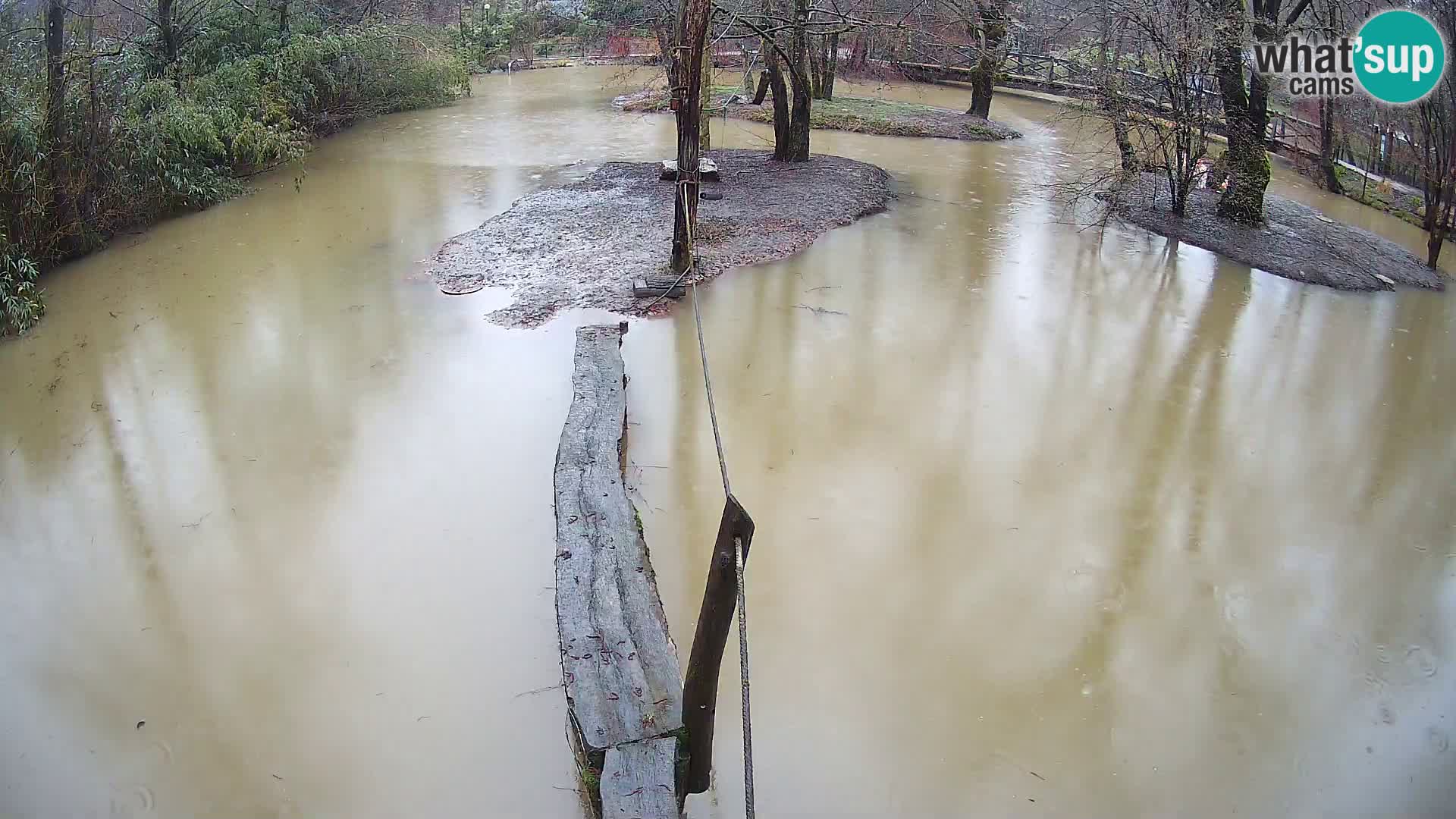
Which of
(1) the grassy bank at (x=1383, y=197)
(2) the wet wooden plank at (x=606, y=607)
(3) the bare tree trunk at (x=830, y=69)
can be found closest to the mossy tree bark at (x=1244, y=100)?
(1) the grassy bank at (x=1383, y=197)

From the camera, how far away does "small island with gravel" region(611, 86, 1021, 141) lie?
13.5m

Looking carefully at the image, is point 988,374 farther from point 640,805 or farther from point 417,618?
point 640,805

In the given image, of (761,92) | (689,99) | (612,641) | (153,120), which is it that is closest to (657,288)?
(689,99)

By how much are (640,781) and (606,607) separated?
29.8 inches

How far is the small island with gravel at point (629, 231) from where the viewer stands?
715 centimetres

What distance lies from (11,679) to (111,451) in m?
1.76


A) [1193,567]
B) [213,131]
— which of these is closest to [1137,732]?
[1193,567]

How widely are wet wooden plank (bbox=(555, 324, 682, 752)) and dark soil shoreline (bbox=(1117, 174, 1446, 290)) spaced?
20.6 ft

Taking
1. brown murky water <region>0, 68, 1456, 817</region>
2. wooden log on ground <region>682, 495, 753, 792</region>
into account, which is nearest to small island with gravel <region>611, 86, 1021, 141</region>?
brown murky water <region>0, 68, 1456, 817</region>

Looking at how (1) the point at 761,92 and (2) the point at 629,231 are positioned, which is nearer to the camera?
(2) the point at 629,231

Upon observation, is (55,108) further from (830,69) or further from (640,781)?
(830,69)

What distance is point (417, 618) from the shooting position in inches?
146

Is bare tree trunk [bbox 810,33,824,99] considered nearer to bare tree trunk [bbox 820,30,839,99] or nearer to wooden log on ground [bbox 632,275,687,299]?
bare tree trunk [bbox 820,30,839,99]

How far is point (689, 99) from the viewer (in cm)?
652
